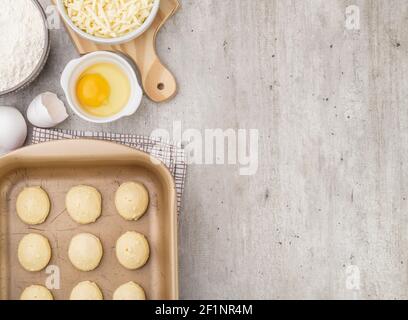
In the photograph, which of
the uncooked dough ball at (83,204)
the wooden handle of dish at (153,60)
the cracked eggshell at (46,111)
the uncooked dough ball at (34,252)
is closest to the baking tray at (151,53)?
the wooden handle of dish at (153,60)

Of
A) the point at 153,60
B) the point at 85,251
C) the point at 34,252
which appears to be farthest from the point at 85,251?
the point at 153,60

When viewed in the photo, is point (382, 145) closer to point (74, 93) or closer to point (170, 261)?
point (170, 261)

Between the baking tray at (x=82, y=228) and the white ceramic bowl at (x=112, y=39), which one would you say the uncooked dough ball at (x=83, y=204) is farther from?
the white ceramic bowl at (x=112, y=39)

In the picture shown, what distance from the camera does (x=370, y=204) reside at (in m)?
1.13

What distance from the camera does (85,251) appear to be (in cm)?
100

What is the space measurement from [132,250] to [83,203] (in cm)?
13

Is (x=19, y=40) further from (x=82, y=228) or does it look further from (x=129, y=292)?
(x=129, y=292)

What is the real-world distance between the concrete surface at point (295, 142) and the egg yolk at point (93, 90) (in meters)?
0.10

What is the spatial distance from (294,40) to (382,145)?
0.30 m

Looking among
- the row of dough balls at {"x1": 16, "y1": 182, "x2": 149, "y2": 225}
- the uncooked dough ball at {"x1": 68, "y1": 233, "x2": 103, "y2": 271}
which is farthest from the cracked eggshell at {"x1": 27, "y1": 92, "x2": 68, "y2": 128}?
the uncooked dough ball at {"x1": 68, "y1": 233, "x2": 103, "y2": 271}

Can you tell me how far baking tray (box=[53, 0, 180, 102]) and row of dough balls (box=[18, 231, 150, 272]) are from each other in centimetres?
31

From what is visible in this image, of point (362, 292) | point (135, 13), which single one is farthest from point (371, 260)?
point (135, 13)

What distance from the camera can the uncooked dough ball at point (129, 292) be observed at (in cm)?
100

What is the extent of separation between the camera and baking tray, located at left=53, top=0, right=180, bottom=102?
1.06m
